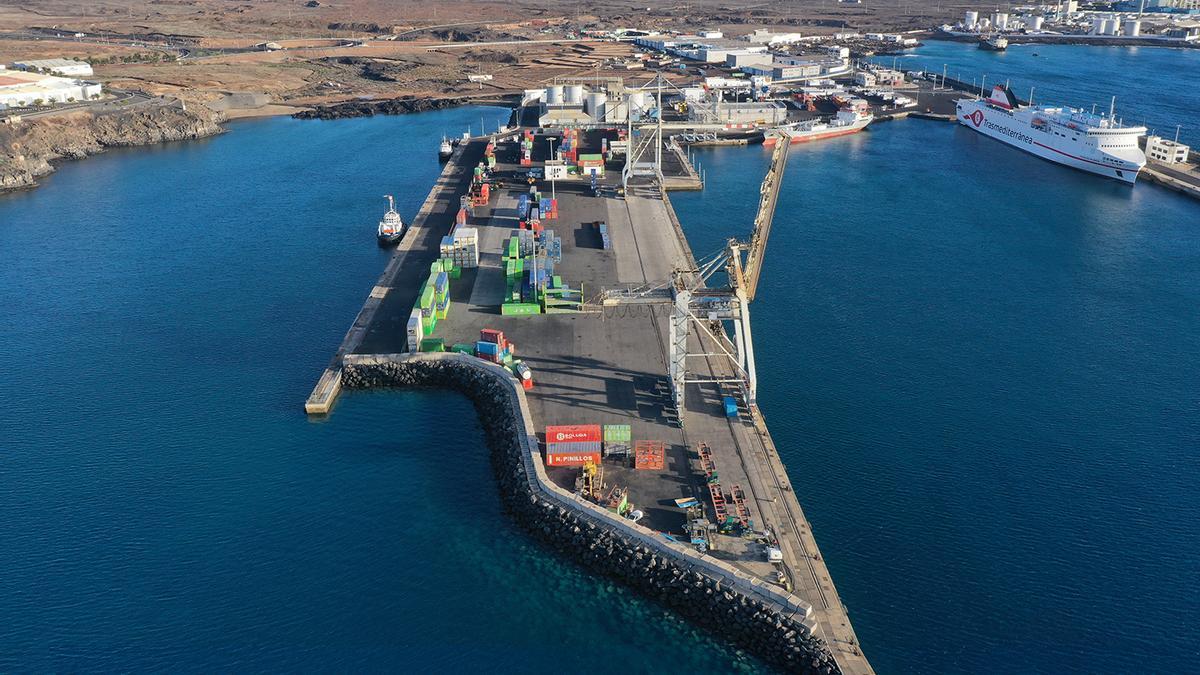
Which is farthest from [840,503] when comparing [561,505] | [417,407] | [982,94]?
[982,94]

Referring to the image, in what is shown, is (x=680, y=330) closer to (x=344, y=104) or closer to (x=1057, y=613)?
(x=1057, y=613)

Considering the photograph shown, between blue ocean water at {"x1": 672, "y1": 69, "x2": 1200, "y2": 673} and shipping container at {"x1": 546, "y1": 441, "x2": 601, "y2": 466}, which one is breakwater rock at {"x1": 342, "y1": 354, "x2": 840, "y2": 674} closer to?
shipping container at {"x1": 546, "y1": 441, "x2": 601, "y2": 466}

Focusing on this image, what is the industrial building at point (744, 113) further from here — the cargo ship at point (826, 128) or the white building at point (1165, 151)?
the white building at point (1165, 151)

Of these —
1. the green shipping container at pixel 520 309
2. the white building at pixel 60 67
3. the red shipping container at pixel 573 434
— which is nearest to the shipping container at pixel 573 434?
the red shipping container at pixel 573 434

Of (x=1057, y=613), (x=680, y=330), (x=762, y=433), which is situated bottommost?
(x=1057, y=613)

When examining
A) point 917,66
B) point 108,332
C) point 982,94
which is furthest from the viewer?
point 917,66

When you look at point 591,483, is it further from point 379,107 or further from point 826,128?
point 379,107

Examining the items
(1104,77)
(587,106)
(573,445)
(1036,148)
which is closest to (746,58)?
(1104,77)
